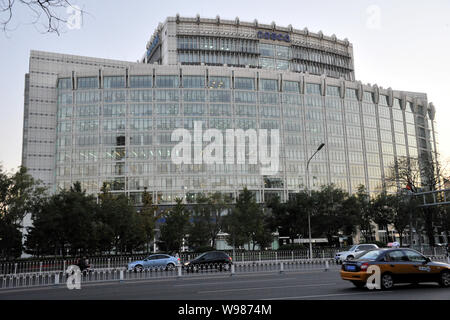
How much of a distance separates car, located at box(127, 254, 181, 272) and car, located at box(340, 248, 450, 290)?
19.6 meters

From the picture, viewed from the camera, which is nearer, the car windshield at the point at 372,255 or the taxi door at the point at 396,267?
the taxi door at the point at 396,267

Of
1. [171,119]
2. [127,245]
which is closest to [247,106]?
[171,119]

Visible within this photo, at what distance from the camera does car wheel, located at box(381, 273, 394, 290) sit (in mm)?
13797

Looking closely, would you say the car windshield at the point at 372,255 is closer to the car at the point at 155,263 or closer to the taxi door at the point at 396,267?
the taxi door at the point at 396,267

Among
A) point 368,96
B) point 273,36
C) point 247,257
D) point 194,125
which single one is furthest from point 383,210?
point 273,36

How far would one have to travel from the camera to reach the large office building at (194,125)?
87000 millimetres

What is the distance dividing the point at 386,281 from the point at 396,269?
59 cm

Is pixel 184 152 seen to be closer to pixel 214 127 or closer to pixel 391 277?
pixel 214 127

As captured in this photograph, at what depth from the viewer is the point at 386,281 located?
45.4 ft

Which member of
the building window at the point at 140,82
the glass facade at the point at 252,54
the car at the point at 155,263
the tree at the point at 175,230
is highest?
the glass facade at the point at 252,54

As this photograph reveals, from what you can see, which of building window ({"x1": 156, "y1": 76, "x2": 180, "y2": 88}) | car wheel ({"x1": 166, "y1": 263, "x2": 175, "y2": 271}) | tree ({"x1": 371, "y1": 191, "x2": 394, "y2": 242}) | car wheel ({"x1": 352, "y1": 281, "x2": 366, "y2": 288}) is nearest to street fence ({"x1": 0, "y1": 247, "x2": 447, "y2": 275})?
car wheel ({"x1": 166, "y1": 263, "x2": 175, "y2": 271})

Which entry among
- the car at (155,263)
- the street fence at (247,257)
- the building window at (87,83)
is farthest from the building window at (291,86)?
the car at (155,263)

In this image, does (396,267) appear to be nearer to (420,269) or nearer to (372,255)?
(372,255)

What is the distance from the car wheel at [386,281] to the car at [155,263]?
20231 millimetres
